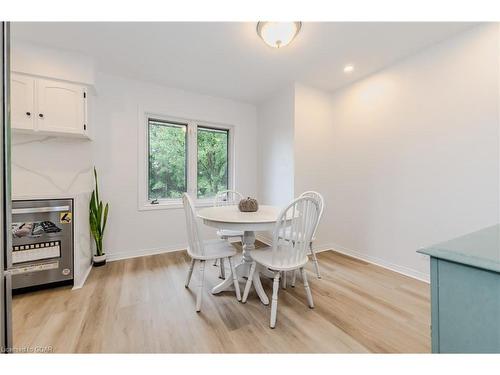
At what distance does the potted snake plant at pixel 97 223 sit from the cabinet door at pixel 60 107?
0.59 meters

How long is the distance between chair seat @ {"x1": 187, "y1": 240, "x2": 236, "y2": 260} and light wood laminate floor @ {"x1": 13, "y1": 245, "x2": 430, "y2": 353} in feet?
1.32

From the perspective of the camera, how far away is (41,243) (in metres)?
1.89

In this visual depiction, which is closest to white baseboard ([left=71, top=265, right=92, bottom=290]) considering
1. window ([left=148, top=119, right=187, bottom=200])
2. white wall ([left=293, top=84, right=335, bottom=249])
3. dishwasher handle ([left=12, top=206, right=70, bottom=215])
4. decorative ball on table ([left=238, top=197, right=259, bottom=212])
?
dishwasher handle ([left=12, top=206, right=70, bottom=215])

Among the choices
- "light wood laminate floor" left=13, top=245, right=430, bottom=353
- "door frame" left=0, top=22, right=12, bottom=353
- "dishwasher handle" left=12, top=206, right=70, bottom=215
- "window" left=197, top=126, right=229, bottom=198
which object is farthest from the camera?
"window" left=197, top=126, right=229, bottom=198

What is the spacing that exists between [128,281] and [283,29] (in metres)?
2.68

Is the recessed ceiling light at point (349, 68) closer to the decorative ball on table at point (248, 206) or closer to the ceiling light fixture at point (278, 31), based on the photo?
the ceiling light fixture at point (278, 31)

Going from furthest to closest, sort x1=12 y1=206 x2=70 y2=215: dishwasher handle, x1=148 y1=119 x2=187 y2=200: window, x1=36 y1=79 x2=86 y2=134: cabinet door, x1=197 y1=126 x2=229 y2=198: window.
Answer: x1=197 y1=126 x2=229 y2=198: window
x1=148 y1=119 x2=187 y2=200: window
x1=36 y1=79 x2=86 y2=134: cabinet door
x1=12 y1=206 x2=70 y2=215: dishwasher handle

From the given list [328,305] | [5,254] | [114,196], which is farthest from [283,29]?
[114,196]

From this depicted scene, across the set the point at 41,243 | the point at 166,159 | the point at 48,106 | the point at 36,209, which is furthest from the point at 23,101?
the point at 166,159

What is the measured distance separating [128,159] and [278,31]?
2.30 metres

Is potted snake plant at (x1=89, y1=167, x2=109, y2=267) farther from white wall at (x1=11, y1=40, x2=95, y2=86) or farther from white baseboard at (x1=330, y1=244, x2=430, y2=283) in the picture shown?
white baseboard at (x1=330, y1=244, x2=430, y2=283)

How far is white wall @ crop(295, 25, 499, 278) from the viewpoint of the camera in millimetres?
1823

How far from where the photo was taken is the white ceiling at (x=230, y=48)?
1854 mm
